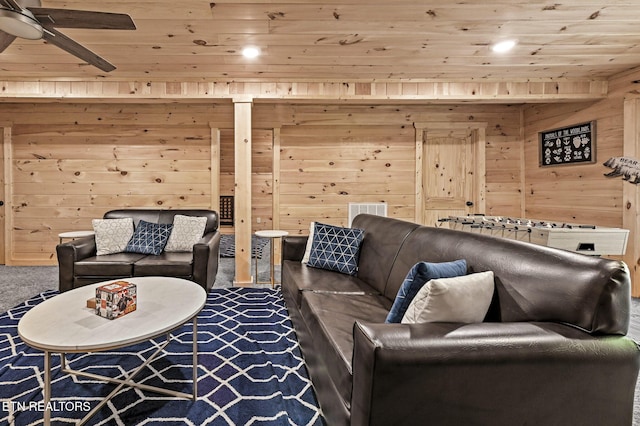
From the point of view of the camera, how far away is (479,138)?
4.94 meters

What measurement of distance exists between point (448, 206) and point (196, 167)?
12.9ft

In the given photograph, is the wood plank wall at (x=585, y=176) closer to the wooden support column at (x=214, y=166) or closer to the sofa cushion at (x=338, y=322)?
the sofa cushion at (x=338, y=322)

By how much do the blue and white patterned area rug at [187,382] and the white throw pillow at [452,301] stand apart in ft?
2.68

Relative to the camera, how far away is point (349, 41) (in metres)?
2.79

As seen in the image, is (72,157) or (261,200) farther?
(261,200)

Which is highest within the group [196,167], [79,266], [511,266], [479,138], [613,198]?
[479,138]

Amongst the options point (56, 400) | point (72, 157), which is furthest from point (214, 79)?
point (56, 400)

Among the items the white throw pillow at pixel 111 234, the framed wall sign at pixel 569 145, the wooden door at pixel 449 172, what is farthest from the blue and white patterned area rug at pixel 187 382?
the framed wall sign at pixel 569 145

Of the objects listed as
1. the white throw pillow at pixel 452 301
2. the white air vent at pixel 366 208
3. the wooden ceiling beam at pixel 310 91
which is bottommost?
the white throw pillow at pixel 452 301

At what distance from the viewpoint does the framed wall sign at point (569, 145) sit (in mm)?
3898

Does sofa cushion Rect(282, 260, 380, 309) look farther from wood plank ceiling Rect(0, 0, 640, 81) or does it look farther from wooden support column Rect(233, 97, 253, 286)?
wood plank ceiling Rect(0, 0, 640, 81)

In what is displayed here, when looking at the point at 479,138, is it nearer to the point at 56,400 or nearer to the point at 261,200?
the point at 261,200

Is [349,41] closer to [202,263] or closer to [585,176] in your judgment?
[202,263]

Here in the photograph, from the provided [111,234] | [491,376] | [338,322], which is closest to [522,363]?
[491,376]
